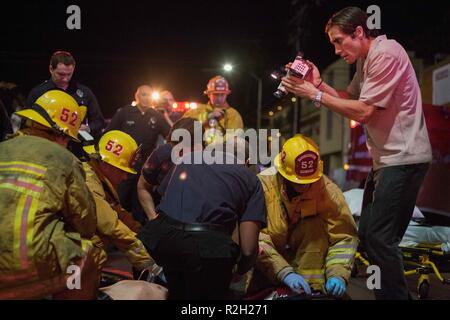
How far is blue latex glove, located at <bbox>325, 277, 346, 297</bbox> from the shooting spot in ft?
9.92

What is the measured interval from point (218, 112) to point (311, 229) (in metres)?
2.74

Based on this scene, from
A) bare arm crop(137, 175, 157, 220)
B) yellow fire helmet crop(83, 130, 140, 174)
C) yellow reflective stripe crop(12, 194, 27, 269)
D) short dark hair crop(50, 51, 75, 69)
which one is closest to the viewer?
yellow reflective stripe crop(12, 194, 27, 269)

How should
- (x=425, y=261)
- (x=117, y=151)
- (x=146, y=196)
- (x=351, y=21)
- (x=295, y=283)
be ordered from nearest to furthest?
(x=351, y=21) < (x=295, y=283) < (x=117, y=151) < (x=425, y=261) < (x=146, y=196)

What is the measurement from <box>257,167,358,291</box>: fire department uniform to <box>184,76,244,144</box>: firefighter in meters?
2.18

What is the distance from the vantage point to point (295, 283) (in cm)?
304

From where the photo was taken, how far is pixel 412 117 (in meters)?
2.78

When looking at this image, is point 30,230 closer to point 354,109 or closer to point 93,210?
point 93,210

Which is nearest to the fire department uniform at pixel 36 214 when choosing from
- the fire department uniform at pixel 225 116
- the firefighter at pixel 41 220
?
the firefighter at pixel 41 220

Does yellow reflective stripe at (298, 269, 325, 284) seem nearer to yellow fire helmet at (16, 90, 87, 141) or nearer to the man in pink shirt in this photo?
the man in pink shirt

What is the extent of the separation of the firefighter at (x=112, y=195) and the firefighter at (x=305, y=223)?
884 millimetres

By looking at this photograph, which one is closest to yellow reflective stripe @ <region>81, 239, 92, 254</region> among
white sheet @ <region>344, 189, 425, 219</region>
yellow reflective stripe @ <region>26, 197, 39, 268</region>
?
yellow reflective stripe @ <region>26, 197, 39, 268</region>

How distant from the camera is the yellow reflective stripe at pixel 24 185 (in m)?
2.23

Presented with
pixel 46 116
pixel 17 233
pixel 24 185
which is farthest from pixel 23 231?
pixel 46 116
